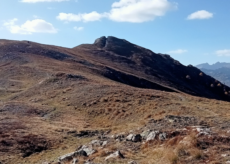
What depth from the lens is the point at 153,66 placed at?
379ft

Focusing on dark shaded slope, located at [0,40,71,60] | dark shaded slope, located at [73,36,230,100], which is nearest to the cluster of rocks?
dark shaded slope, located at [0,40,71,60]

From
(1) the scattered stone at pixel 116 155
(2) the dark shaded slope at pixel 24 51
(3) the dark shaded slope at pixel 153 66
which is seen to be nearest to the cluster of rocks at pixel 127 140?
(1) the scattered stone at pixel 116 155

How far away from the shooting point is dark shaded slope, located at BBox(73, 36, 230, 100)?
10112 centimetres

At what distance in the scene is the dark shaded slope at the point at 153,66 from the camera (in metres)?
101

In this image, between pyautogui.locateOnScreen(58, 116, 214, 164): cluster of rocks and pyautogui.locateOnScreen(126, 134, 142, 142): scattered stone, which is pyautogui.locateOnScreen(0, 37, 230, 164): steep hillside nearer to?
pyautogui.locateOnScreen(58, 116, 214, 164): cluster of rocks

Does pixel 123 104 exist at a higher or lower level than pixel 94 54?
lower

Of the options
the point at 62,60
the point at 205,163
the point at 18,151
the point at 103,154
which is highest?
the point at 62,60

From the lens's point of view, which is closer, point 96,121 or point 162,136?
point 162,136

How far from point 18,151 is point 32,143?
1445mm

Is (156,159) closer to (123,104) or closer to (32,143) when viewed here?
(32,143)

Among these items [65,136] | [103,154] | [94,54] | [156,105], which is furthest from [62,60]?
[103,154]

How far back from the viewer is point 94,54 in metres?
113

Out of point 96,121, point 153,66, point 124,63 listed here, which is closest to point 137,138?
point 96,121

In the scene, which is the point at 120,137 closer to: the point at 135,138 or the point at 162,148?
the point at 135,138
